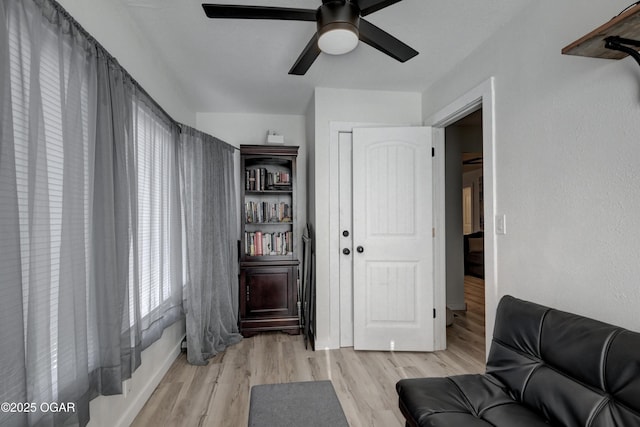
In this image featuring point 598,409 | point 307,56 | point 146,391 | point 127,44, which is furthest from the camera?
point 146,391

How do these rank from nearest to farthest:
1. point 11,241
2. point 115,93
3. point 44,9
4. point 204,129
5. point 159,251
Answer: point 11,241 < point 44,9 < point 115,93 < point 159,251 < point 204,129

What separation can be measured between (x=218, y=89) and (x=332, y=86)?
1.12 meters

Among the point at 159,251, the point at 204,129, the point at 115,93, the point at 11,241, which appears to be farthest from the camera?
the point at 204,129

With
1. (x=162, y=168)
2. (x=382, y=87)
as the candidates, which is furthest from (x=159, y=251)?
(x=382, y=87)

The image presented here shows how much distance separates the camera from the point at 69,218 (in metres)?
1.32

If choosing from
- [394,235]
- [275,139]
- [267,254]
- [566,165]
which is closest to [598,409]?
[566,165]

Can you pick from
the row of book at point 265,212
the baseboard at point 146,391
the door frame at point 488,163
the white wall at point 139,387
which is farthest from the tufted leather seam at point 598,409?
the row of book at point 265,212

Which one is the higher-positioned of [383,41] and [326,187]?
[383,41]

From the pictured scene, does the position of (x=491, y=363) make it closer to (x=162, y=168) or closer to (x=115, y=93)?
(x=115, y=93)

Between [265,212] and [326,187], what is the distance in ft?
3.06

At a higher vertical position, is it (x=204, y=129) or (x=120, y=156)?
(x=204, y=129)

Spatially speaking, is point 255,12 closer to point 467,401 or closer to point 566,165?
point 566,165

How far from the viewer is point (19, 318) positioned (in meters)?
1.01

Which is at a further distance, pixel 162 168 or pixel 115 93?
pixel 162 168
